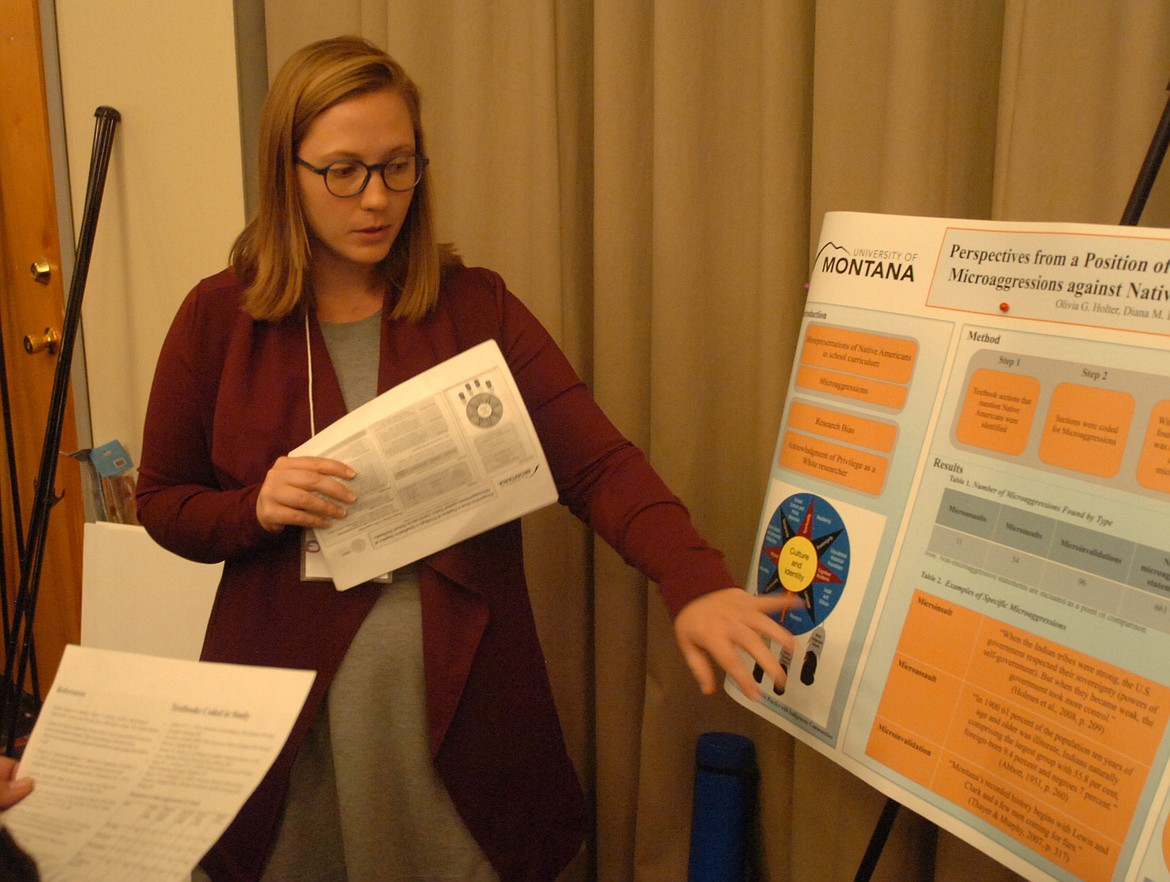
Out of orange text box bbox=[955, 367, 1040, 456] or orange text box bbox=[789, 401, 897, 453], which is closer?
orange text box bbox=[955, 367, 1040, 456]

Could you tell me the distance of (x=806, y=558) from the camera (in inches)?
41.9

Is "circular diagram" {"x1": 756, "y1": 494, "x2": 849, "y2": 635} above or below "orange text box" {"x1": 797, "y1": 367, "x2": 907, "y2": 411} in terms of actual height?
below

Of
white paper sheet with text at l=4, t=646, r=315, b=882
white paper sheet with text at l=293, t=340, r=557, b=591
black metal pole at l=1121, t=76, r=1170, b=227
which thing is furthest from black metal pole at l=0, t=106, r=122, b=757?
black metal pole at l=1121, t=76, r=1170, b=227

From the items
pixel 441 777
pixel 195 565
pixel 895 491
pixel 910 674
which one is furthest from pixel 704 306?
pixel 195 565

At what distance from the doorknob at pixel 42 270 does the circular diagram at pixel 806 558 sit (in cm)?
216

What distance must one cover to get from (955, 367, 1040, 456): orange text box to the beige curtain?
293mm

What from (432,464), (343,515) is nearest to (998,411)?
(432,464)

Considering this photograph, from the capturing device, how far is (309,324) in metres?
1.12

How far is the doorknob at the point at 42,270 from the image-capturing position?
7.91 ft

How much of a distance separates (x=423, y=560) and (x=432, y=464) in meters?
0.13

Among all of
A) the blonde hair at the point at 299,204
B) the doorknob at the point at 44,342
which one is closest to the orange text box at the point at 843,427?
the blonde hair at the point at 299,204

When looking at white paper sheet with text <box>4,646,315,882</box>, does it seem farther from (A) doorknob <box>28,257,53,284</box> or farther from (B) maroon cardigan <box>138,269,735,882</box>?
(A) doorknob <box>28,257,53,284</box>

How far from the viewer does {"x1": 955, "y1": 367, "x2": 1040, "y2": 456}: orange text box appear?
34.9 inches

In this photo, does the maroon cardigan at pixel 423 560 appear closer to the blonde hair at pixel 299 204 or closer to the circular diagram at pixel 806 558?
the blonde hair at pixel 299 204
